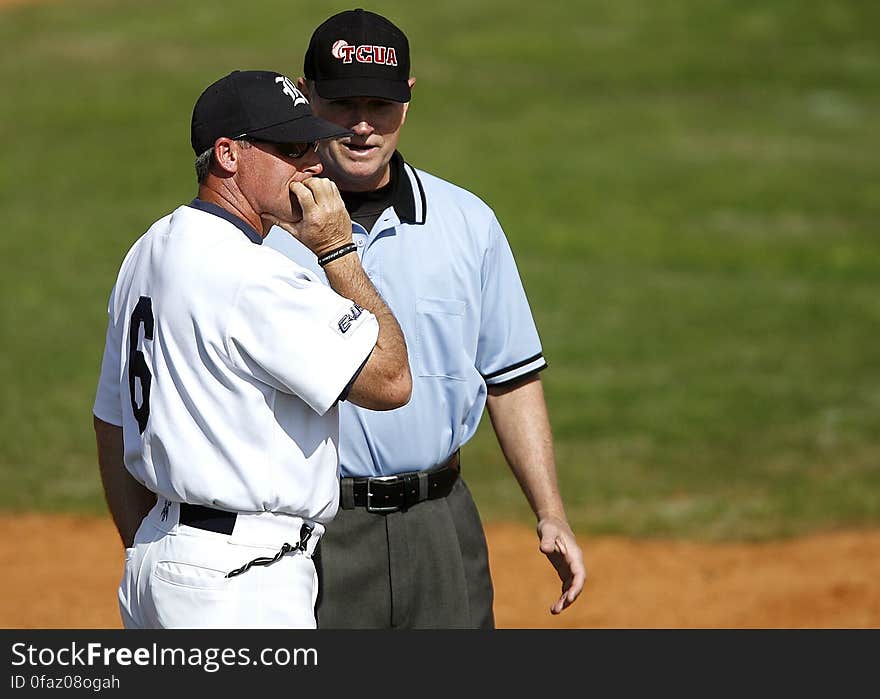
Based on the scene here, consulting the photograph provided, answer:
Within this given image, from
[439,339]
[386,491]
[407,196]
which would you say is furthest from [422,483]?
[407,196]

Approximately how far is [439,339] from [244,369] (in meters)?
1.21

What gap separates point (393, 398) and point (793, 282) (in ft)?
48.8

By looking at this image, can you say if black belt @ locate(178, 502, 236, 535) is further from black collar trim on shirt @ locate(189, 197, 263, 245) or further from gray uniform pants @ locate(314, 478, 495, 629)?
gray uniform pants @ locate(314, 478, 495, 629)

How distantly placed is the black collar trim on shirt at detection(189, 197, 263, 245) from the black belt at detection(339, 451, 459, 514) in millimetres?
1132

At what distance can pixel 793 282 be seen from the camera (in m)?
17.7

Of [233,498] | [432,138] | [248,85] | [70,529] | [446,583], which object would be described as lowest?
[70,529]

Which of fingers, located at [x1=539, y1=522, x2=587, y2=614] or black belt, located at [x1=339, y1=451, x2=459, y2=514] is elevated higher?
black belt, located at [x1=339, y1=451, x2=459, y2=514]

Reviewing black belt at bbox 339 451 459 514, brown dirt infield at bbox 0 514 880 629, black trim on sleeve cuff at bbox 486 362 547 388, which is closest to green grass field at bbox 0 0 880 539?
brown dirt infield at bbox 0 514 880 629

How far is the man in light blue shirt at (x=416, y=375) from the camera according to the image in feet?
14.8

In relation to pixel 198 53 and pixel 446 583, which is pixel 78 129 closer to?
pixel 198 53

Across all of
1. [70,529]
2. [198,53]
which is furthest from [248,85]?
[198,53]

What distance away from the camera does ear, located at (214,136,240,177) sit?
144 inches

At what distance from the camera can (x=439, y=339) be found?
15.1 feet

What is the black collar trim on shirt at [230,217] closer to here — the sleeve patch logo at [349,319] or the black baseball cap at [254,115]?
the black baseball cap at [254,115]
